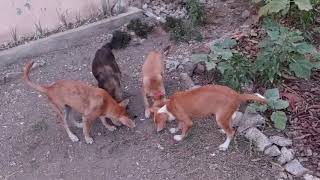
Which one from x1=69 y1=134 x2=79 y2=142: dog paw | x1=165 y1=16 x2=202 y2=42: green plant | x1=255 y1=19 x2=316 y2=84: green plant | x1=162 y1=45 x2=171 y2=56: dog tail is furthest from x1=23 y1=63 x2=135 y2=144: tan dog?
x1=165 y1=16 x2=202 y2=42: green plant

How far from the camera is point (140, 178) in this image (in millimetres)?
4777

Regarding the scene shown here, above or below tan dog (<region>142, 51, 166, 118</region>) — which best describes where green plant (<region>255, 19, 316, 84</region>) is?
above

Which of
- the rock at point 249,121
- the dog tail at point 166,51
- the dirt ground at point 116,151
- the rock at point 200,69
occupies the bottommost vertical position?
the dirt ground at point 116,151

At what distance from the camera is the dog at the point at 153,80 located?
5199mm

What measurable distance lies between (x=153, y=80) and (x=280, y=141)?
1422 millimetres

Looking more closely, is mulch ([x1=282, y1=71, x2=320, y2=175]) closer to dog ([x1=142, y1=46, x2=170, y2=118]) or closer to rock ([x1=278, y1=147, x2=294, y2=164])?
rock ([x1=278, y1=147, x2=294, y2=164])

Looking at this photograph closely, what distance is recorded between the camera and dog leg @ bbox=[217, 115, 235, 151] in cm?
477

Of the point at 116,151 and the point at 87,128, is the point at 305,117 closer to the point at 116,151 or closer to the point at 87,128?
the point at 116,151

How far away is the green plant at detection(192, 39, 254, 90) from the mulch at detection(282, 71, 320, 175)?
1.50ft

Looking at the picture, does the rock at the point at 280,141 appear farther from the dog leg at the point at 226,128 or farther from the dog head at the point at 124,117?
the dog head at the point at 124,117

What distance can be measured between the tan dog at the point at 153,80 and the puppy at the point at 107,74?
290mm

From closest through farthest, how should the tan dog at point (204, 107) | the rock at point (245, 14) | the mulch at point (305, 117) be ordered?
the tan dog at point (204, 107), the mulch at point (305, 117), the rock at point (245, 14)

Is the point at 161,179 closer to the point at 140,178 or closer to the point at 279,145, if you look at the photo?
the point at 140,178

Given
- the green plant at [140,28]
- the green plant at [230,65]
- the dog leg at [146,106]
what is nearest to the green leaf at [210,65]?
the green plant at [230,65]
